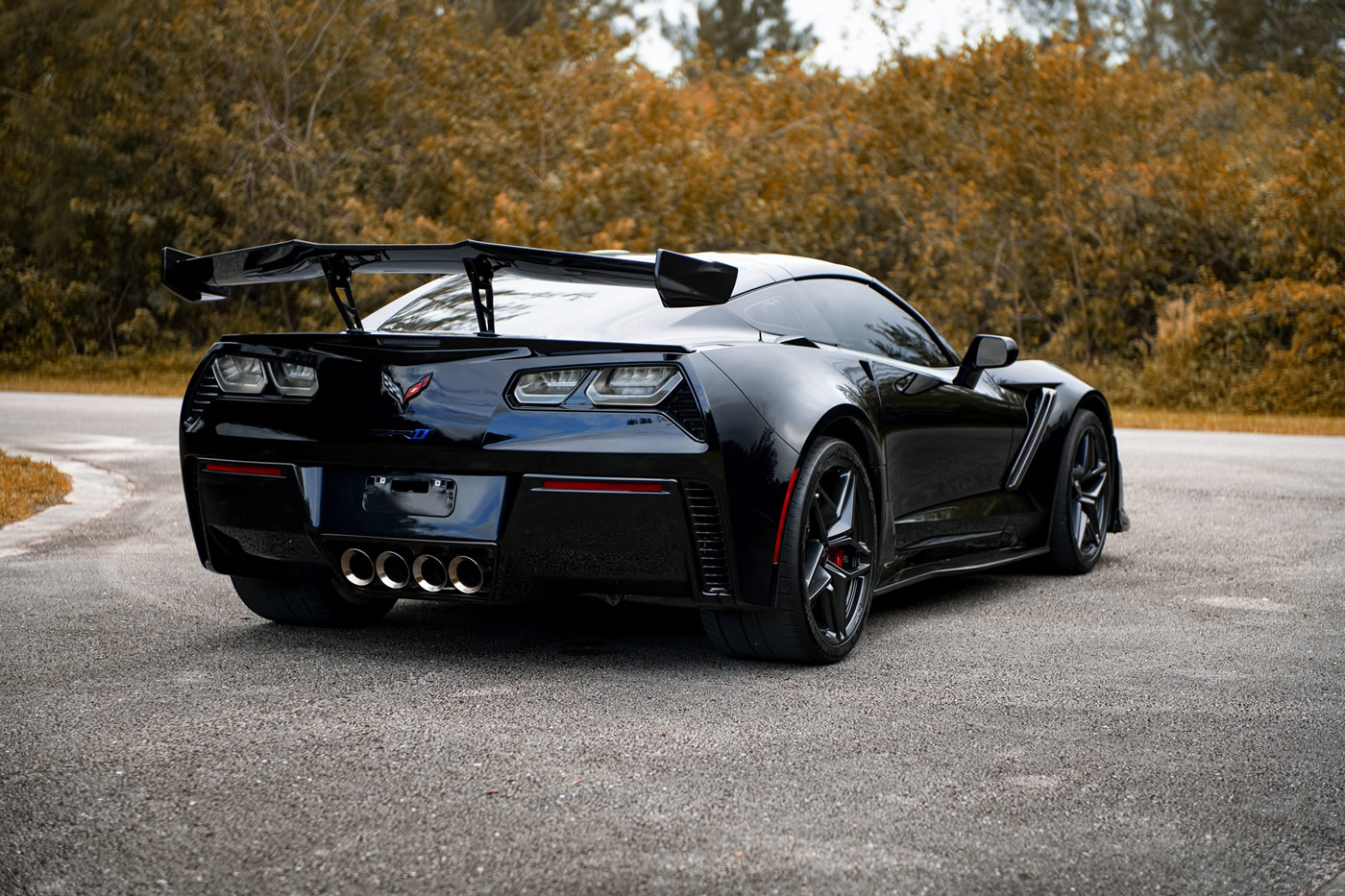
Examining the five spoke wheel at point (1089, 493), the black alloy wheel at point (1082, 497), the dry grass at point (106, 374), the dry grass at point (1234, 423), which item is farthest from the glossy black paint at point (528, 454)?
the dry grass at point (106, 374)

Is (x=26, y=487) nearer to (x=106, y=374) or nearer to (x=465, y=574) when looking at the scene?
(x=465, y=574)

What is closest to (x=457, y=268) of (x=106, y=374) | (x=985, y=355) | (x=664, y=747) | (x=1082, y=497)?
(x=664, y=747)

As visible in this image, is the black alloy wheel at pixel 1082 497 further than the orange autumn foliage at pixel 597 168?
No

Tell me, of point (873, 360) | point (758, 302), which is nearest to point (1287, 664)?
point (873, 360)

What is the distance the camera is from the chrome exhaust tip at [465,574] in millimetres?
4168

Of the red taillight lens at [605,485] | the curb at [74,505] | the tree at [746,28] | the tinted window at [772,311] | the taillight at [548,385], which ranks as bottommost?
the curb at [74,505]

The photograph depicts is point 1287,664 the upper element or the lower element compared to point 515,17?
lower

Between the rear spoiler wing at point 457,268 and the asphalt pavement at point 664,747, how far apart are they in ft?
3.68

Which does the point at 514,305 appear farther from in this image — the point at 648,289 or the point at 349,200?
the point at 349,200

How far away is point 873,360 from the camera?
5.03 meters

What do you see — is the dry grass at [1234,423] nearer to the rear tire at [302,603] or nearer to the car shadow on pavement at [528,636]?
the car shadow on pavement at [528,636]

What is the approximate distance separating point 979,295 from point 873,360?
1965cm

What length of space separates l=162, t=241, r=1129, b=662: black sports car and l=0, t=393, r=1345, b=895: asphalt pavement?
0.94 feet

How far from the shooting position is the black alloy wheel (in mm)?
6270
